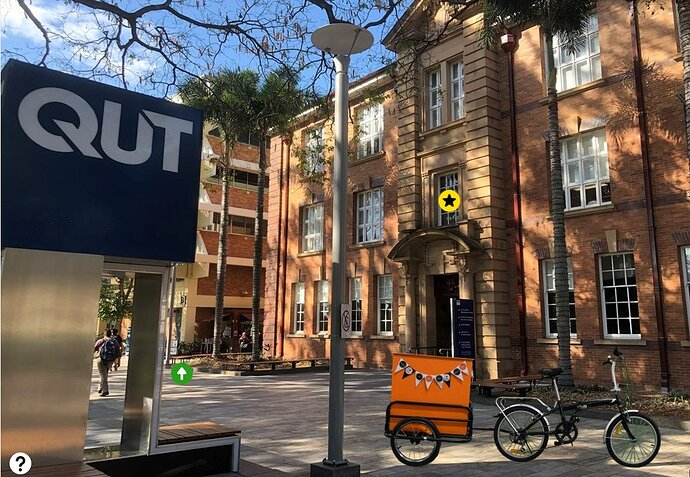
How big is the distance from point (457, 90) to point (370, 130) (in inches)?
206

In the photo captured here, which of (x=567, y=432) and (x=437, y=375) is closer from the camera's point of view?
(x=567, y=432)

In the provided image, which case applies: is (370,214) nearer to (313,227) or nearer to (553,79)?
(313,227)

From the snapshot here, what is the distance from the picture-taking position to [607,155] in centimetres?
1600

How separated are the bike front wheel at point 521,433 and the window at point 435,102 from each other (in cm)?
1553

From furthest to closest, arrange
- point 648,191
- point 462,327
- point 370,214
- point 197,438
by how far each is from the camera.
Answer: point 370,214
point 462,327
point 648,191
point 197,438

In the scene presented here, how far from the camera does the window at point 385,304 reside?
22.7m

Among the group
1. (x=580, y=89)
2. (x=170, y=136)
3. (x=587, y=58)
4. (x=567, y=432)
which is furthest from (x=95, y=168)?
(x=587, y=58)

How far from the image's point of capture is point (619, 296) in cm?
1542

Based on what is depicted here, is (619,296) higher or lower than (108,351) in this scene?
higher

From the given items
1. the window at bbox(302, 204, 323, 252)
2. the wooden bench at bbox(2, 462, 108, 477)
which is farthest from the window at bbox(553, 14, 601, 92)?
the wooden bench at bbox(2, 462, 108, 477)

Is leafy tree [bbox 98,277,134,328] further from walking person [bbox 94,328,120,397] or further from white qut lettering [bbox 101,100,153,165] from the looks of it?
white qut lettering [bbox 101,100,153,165]

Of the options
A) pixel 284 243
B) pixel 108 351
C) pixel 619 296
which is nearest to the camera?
pixel 108 351

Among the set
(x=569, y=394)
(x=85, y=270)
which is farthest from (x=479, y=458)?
(x=569, y=394)

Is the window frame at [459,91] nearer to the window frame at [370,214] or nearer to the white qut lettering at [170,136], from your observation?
the window frame at [370,214]
